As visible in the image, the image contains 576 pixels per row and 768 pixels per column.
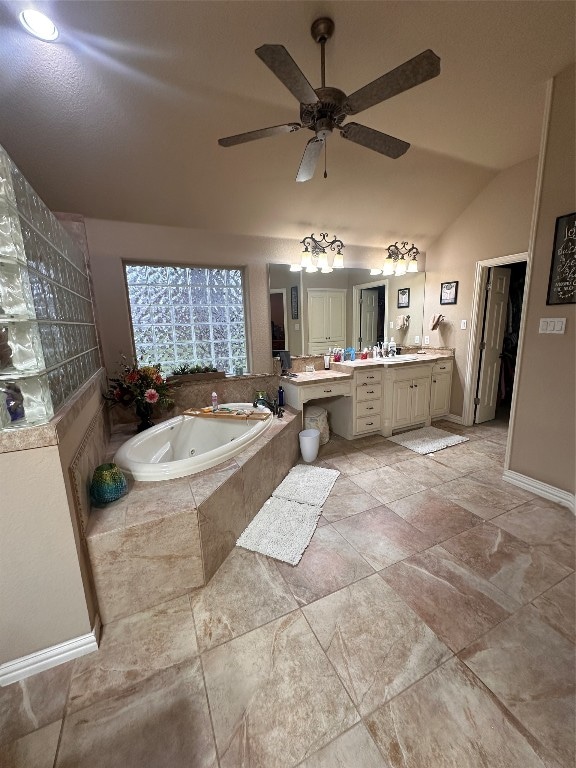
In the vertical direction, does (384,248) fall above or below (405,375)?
above

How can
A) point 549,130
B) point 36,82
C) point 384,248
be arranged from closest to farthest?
point 36,82 < point 549,130 < point 384,248

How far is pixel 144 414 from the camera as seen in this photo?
2.49 meters

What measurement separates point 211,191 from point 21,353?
82.1 inches

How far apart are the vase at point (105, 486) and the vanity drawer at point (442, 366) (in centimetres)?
357

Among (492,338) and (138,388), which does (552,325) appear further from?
(138,388)

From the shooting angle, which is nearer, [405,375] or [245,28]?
[245,28]

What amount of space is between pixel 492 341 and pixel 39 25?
457 centimetres

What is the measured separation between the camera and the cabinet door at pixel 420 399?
3.66 m

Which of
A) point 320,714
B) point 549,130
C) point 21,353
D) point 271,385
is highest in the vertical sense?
point 549,130

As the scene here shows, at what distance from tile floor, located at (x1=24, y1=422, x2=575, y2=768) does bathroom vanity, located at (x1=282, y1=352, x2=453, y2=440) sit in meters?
1.47

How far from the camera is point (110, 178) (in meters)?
2.25

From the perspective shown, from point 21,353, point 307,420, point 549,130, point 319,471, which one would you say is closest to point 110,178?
point 21,353

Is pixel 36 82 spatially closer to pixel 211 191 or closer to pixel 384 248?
pixel 211 191

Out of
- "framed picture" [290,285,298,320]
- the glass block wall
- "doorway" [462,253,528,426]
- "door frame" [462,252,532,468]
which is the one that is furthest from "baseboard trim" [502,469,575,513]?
the glass block wall
